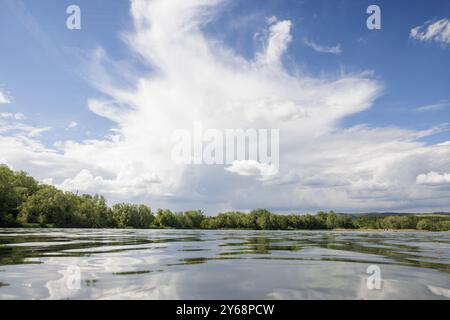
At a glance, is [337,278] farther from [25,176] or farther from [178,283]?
[25,176]

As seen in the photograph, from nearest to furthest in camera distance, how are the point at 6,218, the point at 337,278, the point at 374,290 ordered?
the point at 374,290
the point at 337,278
the point at 6,218

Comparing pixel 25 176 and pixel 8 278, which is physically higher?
pixel 25 176

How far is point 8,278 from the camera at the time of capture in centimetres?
1253

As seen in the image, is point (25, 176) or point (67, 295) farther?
point (25, 176)

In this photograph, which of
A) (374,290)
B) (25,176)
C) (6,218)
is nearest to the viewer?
(374,290)
